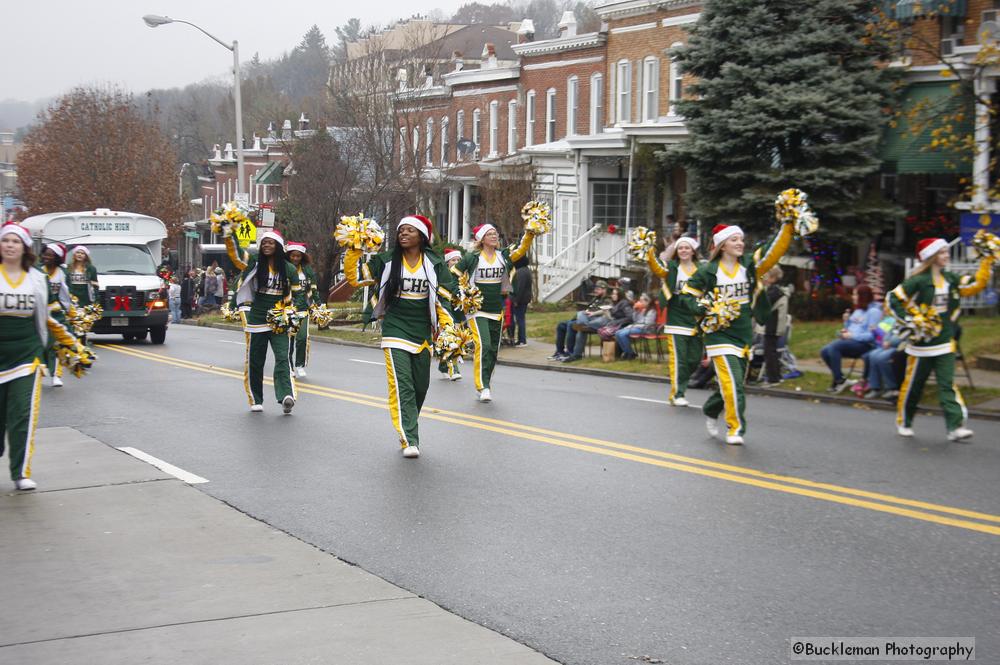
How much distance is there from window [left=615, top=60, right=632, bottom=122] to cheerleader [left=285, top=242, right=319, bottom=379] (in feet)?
70.1

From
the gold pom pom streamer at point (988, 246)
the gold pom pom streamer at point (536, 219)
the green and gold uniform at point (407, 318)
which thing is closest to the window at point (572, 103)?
the gold pom pom streamer at point (536, 219)

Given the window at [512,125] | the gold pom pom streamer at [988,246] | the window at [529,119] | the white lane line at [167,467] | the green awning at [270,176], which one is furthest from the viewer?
the green awning at [270,176]

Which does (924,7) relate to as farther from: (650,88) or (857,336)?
(650,88)

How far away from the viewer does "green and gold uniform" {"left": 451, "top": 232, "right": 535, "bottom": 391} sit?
15.9 metres

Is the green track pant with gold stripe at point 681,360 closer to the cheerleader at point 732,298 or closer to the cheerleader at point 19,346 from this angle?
the cheerleader at point 732,298

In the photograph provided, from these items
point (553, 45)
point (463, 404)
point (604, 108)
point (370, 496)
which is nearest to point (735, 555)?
point (370, 496)

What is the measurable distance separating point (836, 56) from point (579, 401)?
13120 millimetres

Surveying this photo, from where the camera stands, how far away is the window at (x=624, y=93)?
38.7m

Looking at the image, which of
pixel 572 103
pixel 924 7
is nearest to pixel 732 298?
pixel 924 7

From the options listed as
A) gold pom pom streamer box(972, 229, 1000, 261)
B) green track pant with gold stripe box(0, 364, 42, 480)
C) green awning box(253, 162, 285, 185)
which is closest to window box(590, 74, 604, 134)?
gold pom pom streamer box(972, 229, 1000, 261)

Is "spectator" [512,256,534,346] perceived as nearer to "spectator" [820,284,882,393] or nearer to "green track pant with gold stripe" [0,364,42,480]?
"spectator" [820,284,882,393]

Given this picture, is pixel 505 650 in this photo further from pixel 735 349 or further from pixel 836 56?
pixel 836 56

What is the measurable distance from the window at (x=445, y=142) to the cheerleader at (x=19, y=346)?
127 ft

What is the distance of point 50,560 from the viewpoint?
762 centimetres
